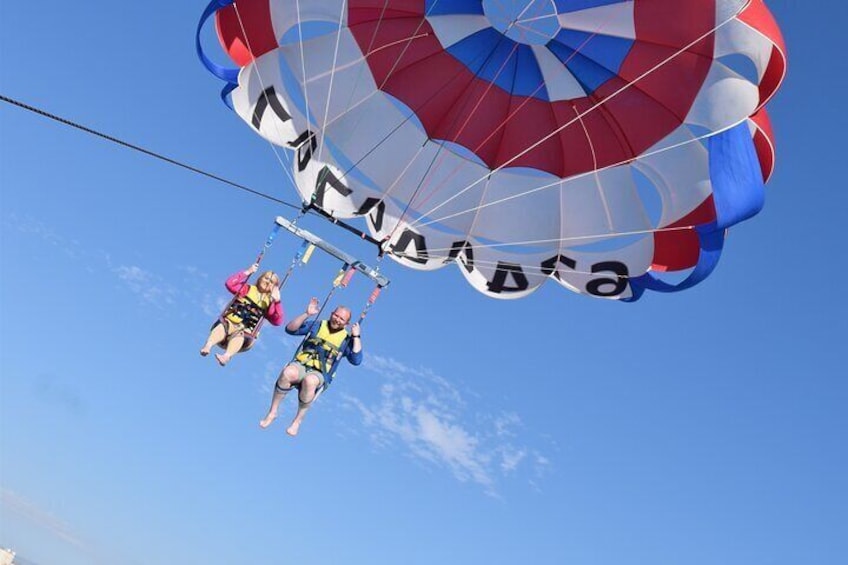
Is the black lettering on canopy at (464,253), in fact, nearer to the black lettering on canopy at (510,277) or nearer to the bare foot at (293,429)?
the black lettering on canopy at (510,277)

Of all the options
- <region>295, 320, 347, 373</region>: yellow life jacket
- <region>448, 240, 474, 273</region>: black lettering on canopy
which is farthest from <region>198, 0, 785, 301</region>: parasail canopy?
<region>295, 320, 347, 373</region>: yellow life jacket

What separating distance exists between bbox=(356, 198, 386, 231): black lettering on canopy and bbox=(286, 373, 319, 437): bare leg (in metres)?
3.23

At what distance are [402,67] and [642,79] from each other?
123 inches

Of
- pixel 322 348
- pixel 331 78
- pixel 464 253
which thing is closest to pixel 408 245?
pixel 464 253

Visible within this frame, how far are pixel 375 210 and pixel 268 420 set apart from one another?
3.79m

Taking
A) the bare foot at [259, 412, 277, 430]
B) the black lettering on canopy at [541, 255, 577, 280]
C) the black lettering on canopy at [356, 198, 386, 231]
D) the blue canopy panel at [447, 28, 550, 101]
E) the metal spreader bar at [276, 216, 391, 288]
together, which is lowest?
the bare foot at [259, 412, 277, 430]

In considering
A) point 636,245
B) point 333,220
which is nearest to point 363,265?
point 333,220

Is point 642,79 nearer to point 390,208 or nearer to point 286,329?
point 390,208

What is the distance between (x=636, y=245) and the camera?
1133 cm

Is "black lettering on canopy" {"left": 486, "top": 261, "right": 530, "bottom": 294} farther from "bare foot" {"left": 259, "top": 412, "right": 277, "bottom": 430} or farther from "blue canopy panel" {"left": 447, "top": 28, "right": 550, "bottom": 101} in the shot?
"bare foot" {"left": 259, "top": 412, "right": 277, "bottom": 430}

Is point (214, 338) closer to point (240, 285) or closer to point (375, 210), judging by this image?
point (240, 285)

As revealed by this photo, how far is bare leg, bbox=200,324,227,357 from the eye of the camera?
8953 mm

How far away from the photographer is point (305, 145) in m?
11.5

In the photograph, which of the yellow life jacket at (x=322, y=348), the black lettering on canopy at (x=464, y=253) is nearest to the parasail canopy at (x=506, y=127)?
the black lettering on canopy at (x=464, y=253)
